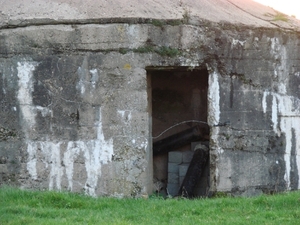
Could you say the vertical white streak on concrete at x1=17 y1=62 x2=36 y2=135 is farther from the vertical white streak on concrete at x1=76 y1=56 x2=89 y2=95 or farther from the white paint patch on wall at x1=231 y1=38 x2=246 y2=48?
A: the white paint patch on wall at x1=231 y1=38 x2=246 y2=48

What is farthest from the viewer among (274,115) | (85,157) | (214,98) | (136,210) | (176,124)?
(176,124)

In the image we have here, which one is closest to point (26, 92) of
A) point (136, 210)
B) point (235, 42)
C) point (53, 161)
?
point (53, 161)

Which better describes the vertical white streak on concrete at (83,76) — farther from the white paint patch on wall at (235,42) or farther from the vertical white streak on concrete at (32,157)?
the white paint patch on wall at (235,42)

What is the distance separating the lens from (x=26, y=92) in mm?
7645

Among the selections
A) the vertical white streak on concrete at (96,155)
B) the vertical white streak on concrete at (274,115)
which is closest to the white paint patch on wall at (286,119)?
the vertical white streak on concrete at (274,115)

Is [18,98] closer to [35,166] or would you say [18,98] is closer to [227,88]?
[35,166]

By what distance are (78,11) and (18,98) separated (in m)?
1.40

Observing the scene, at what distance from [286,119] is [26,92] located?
355cm

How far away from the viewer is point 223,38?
7922 mm

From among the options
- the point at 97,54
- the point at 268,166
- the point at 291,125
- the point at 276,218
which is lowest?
the point at 276,218

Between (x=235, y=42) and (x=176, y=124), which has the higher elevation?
(x=235, y=42)

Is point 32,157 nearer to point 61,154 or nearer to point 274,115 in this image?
point 61,154

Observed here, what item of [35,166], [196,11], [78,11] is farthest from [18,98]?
[196,11]

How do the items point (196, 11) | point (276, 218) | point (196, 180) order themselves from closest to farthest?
point (276, 218) → point (196, 11) → point (196, 180)
